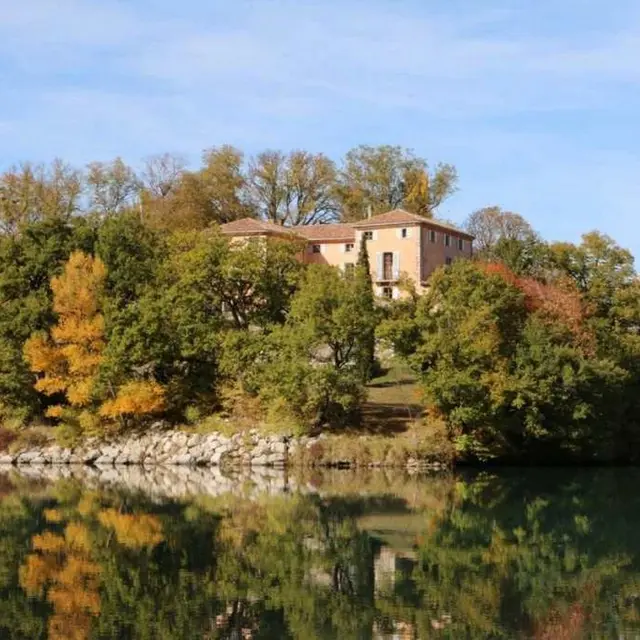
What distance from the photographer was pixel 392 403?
2053 inches

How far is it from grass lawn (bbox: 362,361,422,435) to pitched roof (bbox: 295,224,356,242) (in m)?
16.0

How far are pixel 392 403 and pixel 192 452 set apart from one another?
9.82 meters

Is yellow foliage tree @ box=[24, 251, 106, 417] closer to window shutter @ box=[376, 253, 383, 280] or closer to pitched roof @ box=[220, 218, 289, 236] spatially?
pitched roof @ box=[220, 218, 289, 236]

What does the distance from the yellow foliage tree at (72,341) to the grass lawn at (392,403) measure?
1275cm

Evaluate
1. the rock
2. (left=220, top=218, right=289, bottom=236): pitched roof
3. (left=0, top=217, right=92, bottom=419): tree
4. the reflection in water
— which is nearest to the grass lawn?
the reflection in water

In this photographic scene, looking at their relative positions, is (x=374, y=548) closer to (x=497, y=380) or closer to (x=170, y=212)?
(x=497, y=380)

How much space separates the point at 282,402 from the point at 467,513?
15.5m

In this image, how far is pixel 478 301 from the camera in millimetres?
47031

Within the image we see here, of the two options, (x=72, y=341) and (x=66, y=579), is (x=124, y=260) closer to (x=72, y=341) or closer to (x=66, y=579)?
(x=72, y=341)

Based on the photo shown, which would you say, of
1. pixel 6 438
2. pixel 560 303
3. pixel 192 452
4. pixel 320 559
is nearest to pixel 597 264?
pixel 560 303

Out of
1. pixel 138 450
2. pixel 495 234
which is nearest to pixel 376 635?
pixel 138 450

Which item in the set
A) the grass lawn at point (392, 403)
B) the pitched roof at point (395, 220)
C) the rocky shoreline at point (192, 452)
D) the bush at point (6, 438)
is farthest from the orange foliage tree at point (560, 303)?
the bush at point (6, 438)

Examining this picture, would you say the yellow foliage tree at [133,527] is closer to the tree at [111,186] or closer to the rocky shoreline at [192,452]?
the rocky shoreline at [192,452]

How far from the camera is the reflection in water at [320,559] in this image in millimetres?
18844
